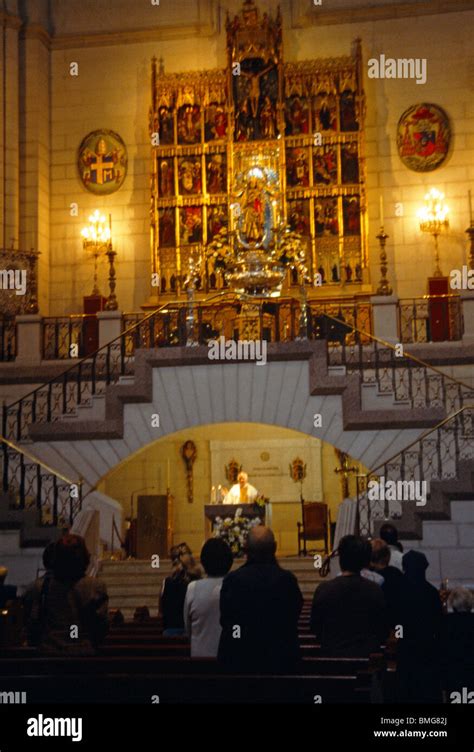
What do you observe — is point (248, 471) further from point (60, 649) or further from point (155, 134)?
point (60, 649)

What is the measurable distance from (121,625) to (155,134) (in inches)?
581

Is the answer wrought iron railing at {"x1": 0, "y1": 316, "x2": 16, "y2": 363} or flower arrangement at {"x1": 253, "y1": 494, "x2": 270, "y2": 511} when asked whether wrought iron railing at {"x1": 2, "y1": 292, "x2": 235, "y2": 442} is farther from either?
flower arrangement at {"x1": 253, "y1": 494, "x2": 270, "y2": 511}

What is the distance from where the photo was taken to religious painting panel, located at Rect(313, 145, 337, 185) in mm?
22734

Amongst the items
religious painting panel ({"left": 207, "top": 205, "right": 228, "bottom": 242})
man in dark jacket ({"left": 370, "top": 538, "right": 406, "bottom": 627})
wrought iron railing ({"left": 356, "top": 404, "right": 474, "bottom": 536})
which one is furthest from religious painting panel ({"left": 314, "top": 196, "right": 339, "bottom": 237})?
man in dark jacket ({"left": 370, "top": 538, "right": 406, "bottom": 627})

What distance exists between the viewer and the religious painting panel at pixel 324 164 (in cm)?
2273

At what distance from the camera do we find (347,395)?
17.2m

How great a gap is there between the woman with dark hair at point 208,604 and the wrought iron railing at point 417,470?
759 cm

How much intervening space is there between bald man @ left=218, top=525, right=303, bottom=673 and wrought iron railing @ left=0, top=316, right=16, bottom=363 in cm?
1494

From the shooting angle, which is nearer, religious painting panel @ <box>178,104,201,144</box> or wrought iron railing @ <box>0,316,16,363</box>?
wrought iron railing @ <box>0,316,16,363</box>

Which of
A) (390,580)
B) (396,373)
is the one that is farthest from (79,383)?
(390,580)

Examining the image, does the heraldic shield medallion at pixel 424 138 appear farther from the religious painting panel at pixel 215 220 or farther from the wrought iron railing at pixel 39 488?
the wrought iron railing at pixel 39 488

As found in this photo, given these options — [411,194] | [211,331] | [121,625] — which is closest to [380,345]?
[211,331]

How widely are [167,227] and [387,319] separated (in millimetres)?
6082

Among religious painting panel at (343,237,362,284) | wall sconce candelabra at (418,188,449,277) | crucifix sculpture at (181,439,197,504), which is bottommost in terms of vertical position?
crucifix sculpture at (181,439,197,504)
